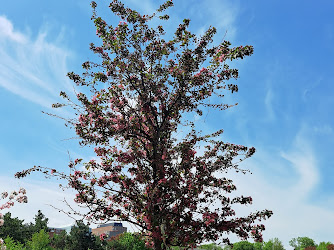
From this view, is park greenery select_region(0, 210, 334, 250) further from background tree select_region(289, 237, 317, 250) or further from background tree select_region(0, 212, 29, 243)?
background tree select_region(289, 237, 317, 250)

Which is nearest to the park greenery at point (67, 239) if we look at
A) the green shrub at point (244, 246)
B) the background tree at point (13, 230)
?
the background tree at point (13, 230)

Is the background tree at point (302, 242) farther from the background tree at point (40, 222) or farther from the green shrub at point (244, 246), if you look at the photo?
the background tree at point (40, 222)

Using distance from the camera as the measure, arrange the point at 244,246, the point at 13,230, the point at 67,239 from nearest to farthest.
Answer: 1. the point at 67,239
2. the point at 13,230
3. the point at 244,246

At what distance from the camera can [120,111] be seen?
38.7 feet

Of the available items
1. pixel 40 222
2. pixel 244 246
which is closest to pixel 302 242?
pixel 244 246

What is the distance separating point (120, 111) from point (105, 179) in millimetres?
2554

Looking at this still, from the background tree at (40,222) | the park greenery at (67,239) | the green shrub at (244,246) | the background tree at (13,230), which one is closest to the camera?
the park greenery at (67,239)

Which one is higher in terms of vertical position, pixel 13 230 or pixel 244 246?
pixel 244 246

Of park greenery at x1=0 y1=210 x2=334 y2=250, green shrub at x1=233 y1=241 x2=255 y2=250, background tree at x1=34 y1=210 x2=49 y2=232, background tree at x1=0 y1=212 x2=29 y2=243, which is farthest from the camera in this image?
green shrub at x1=233 y1=241 x2=255 y2=250

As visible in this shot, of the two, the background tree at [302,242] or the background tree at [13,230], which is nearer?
the background tree at [13,230]

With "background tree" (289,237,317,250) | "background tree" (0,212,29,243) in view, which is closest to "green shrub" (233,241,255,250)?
"background tree" (289,237,317,250)

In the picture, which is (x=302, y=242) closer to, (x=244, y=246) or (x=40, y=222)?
(x=244, y=246)

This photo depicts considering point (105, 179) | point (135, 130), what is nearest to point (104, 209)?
point (105, 179)

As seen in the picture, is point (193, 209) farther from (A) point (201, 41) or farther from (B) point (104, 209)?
(A) point (201, 41)
